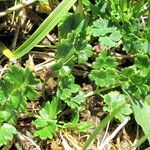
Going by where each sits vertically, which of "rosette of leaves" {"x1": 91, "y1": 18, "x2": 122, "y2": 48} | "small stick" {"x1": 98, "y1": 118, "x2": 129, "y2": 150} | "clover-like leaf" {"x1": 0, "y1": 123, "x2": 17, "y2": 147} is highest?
"rosette of leaves" {"x1": 91, "y1": 18, "x2": 122, "y2": 48}

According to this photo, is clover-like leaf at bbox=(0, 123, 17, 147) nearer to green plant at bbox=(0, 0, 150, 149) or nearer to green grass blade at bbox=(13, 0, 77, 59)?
green plant at bbox=(0, 0, 150, 149)

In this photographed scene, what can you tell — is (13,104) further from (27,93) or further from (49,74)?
(49,74)

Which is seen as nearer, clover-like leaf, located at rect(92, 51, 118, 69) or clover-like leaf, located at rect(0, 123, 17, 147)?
clover-like leaf, located at rect(0, 123, 17, 147)

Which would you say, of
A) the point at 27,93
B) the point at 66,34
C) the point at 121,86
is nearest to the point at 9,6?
the point at 66,34

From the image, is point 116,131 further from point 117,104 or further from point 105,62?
point 105,62

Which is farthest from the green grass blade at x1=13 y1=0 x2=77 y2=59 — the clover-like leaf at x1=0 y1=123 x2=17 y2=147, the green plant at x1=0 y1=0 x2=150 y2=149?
the clover-like leaf at x1=0 y1=123 x2=17 y2=147

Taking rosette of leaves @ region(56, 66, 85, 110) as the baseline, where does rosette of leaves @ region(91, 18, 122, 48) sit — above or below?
above
